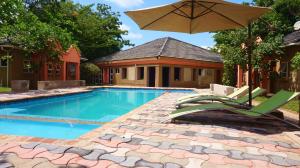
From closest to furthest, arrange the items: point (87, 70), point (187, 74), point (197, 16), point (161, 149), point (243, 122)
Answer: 1. point (161, 149)
2. point (243, 122)
3. point (197, 16)
4. point (187, 74)
5. point (87, 70)

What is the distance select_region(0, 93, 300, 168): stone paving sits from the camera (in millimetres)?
3852

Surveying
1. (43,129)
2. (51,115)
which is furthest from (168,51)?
(43,129)

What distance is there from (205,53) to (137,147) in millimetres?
28071

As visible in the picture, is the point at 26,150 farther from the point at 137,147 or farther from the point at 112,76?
the point at 112,76

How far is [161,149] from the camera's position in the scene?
452cm

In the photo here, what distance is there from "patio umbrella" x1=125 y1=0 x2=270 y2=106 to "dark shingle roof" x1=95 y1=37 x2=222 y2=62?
679 inches

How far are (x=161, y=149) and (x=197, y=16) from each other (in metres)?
4.93

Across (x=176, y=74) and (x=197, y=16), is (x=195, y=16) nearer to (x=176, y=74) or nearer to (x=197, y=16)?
(x=197, y=16)

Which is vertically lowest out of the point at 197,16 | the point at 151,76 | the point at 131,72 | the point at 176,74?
the point at 151,76

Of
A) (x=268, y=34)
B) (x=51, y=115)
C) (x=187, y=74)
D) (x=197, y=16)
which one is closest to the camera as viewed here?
(x=197, y=16)

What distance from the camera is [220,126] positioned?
21.8 ft

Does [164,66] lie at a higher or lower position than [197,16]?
lower

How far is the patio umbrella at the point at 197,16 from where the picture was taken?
704cm

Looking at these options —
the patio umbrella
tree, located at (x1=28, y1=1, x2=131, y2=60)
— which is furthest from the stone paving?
tree, located at (x1=28, y1=1, x2=131, y2=60)
